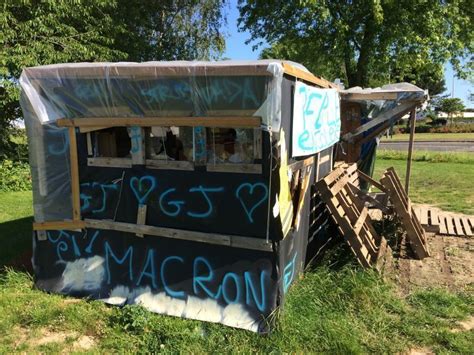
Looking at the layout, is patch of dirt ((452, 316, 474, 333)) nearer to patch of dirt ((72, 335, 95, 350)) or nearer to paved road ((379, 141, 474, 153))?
patch of dirt ((72, 335, 95, 350))

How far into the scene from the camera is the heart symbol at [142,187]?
13.4 ft

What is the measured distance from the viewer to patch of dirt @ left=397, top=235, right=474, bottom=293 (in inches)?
189

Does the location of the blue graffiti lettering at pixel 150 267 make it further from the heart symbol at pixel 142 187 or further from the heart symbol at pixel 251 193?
the heart symbol at pixel 251 193

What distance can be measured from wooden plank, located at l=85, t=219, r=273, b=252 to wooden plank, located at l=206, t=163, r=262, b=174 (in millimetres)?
580

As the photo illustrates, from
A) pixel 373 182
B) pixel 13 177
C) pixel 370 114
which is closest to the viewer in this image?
pixel 373 182

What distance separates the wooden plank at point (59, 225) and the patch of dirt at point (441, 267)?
3538 millimetres

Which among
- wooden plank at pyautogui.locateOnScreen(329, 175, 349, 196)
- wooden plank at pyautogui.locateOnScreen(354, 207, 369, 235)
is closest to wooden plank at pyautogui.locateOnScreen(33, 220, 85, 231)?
wooden plank at pyautogui.locateOnScreen(329, 175, 349, 196)

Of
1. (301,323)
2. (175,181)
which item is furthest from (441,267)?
(175,181)

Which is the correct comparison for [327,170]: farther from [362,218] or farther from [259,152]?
[259,152]

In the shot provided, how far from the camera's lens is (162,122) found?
12.7 feet

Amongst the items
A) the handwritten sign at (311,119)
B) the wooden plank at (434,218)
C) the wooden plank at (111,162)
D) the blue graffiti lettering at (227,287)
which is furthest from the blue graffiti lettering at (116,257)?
the wooden plank at (434,218)

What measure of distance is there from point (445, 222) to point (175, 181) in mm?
5274

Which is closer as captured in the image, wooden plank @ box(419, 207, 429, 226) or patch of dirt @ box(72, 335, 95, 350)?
patch of dirt @ box(72, 335, 95, 350)

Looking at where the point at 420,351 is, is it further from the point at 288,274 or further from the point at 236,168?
the point at 236,168
